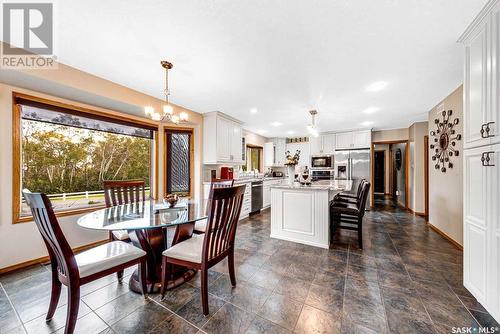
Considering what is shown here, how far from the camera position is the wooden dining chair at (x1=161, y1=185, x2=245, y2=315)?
4.95 feet

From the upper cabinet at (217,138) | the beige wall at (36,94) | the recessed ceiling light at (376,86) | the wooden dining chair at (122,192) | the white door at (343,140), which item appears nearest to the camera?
the beige wall at (36,94)

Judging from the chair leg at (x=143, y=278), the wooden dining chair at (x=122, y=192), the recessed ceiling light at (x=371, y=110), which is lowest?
the chair leg at (x=143, y=278)

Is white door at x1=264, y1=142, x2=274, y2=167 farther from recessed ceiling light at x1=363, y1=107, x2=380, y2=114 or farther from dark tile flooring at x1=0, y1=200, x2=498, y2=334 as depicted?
dark tile flooring at x1=0, y1=200, x2=498, y2=334

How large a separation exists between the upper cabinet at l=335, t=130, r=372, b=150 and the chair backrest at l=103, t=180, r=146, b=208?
5.38m

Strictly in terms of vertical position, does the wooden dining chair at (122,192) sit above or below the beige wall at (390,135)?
below

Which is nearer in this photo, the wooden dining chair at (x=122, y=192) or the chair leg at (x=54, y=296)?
the chair leg at (x=54, y=296)

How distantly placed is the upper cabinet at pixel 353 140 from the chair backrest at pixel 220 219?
5.03 metres

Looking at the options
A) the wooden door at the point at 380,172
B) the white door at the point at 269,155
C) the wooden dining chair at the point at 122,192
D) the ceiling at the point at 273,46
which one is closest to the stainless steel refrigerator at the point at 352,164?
the white door at the point at 269,155

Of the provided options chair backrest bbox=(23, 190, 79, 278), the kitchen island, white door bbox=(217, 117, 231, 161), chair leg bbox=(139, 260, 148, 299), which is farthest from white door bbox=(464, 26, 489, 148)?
white door bbox=(217, 117, 231, 161)

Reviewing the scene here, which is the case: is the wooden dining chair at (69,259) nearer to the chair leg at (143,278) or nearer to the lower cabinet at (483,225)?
the chair leg at (143,278)

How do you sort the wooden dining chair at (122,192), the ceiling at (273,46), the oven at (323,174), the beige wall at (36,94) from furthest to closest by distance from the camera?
the oven at (323,174), the wooden dining chair at (122,192), the beige wall at (36,94), the ceiling at (273,46)

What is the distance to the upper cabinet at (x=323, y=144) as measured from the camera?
5953 millimetres

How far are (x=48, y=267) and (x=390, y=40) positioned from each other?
441 centimetres

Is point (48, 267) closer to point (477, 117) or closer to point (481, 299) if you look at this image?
point (481, 299)
